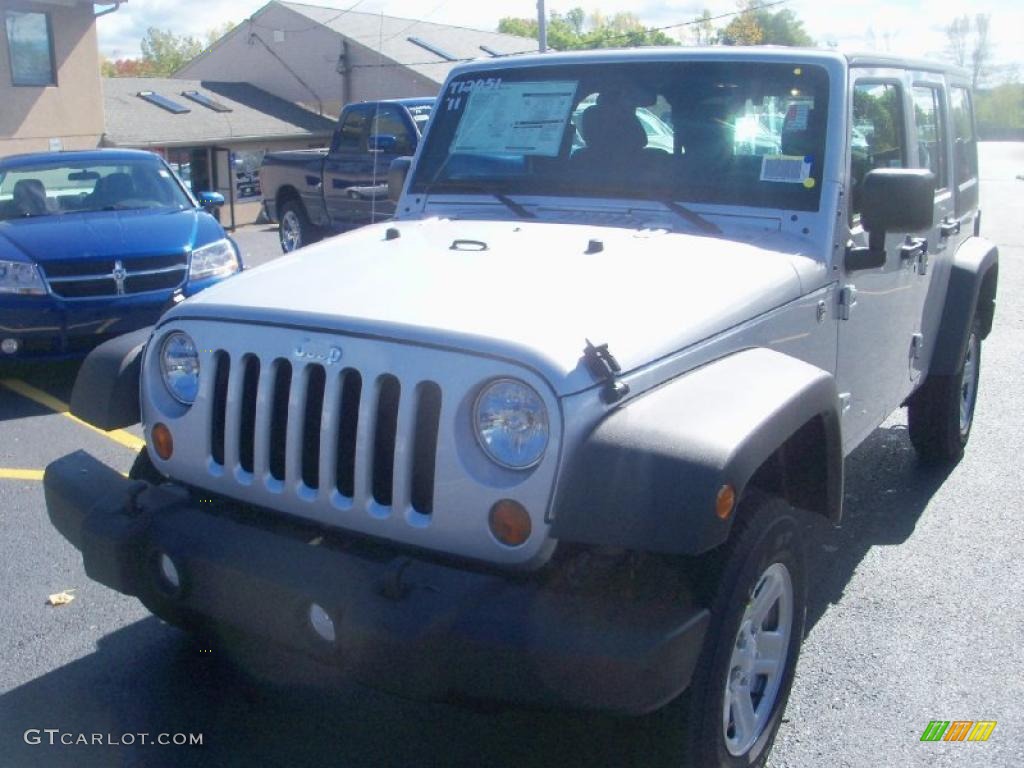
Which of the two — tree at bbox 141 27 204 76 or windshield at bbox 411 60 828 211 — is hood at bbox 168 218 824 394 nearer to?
windshield at bbox 411 60 828 211

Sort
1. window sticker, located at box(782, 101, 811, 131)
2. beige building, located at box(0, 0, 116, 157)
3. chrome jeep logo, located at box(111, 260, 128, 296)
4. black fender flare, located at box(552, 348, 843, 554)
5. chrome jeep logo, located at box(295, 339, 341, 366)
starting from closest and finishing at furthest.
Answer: black fender flare, located at box(552, 348, 843, 554)
chrome jeep logo, located at box(295, 339, 341, 366)
window sticker, located at box(782, 101, 811, 131)
chrome jeep logo, located at box(111, 260, 128, 296)
beige building, located at box(0, 0, 116, 157)

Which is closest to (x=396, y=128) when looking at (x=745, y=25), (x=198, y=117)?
(x=745, y=25)

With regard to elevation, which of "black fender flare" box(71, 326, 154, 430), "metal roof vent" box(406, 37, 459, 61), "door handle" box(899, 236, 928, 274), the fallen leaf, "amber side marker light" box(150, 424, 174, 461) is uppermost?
"metal roof vent" box(406, 37, 459, 61)

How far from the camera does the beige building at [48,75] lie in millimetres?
22422

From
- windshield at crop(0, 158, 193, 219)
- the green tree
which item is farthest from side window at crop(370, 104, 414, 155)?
the green tree

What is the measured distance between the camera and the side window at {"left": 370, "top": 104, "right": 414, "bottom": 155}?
43.0ft

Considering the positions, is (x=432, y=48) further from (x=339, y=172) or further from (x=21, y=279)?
(x=21, y=279)

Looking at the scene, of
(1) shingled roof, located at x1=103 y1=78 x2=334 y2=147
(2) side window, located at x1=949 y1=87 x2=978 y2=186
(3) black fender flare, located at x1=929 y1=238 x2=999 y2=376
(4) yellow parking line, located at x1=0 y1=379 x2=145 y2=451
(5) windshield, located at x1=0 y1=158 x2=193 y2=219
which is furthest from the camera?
(1) shingled roof, located at x1=103 y1=78 x2=334 y2=147

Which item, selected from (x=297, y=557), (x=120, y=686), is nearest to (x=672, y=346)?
(x=297, y=557)

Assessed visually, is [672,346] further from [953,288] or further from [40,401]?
[40,401]

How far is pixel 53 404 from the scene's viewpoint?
7301mm

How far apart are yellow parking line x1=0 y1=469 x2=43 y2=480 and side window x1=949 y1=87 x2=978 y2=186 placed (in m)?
4.87

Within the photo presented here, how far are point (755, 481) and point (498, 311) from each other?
910 mm
